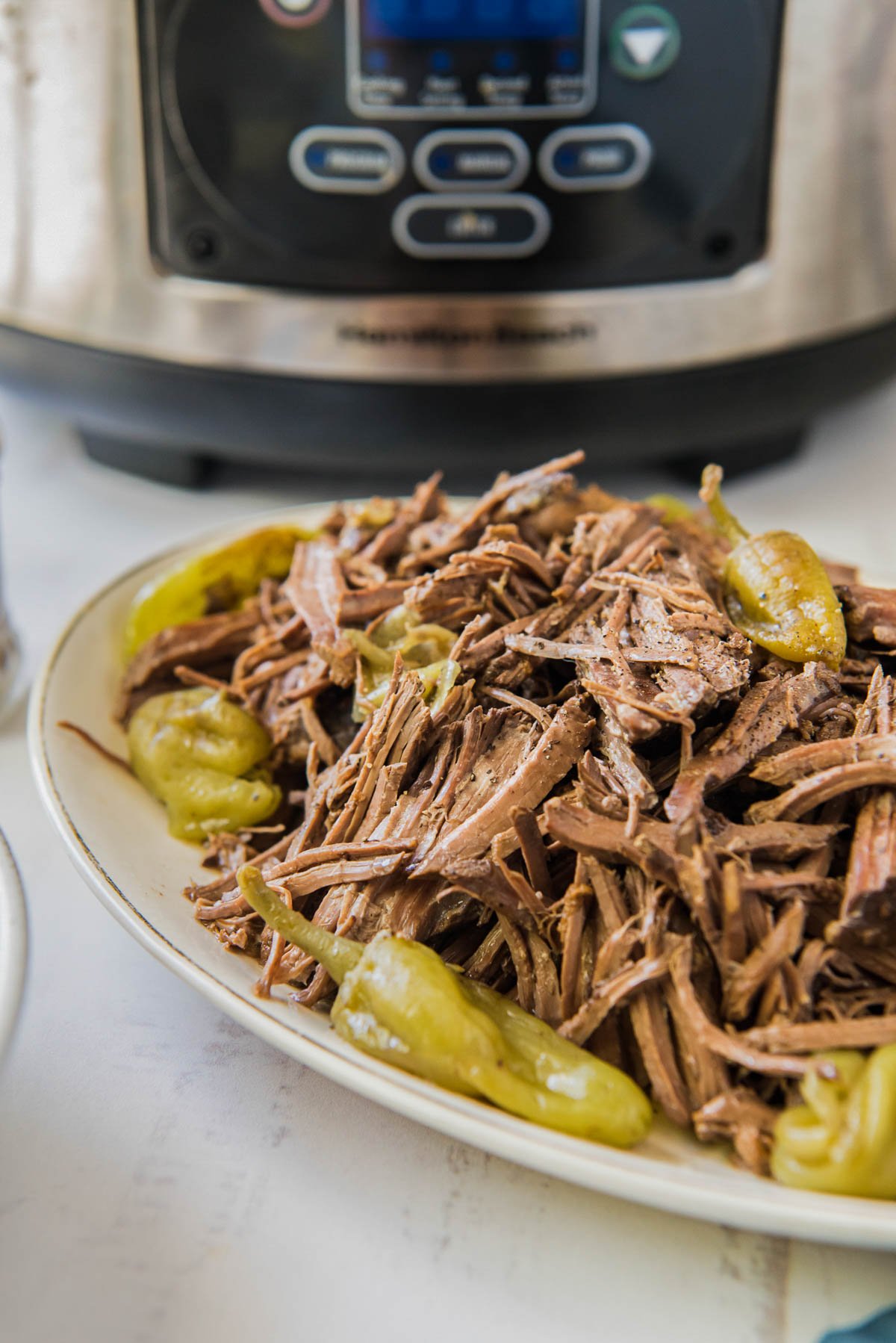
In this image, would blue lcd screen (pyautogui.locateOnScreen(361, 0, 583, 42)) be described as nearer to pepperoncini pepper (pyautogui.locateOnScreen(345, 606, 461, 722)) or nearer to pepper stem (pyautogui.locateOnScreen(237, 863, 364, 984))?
pepperoncini pepper (pyautogui.locateOnScreen(345, 606, 461, 722))

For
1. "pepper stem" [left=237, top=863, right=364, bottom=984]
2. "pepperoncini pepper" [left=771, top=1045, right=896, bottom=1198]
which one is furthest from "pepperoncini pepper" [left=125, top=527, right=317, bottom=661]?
"pepperoncini pepper" [left=771, top=1045, right=896, bottom=1198]

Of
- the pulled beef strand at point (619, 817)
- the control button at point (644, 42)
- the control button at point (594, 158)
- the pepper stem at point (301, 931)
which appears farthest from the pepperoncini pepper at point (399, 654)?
the control button at point (644, 42)

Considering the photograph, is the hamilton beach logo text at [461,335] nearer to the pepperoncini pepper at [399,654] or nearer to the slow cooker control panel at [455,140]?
the slow cooker control panel at [455,140]

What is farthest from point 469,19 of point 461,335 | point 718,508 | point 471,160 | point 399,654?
point 399,654

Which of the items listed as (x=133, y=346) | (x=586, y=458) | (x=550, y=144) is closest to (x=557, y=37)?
(x=550, y=144)

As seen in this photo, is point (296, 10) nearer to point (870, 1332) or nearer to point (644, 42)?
point (644, 42)
